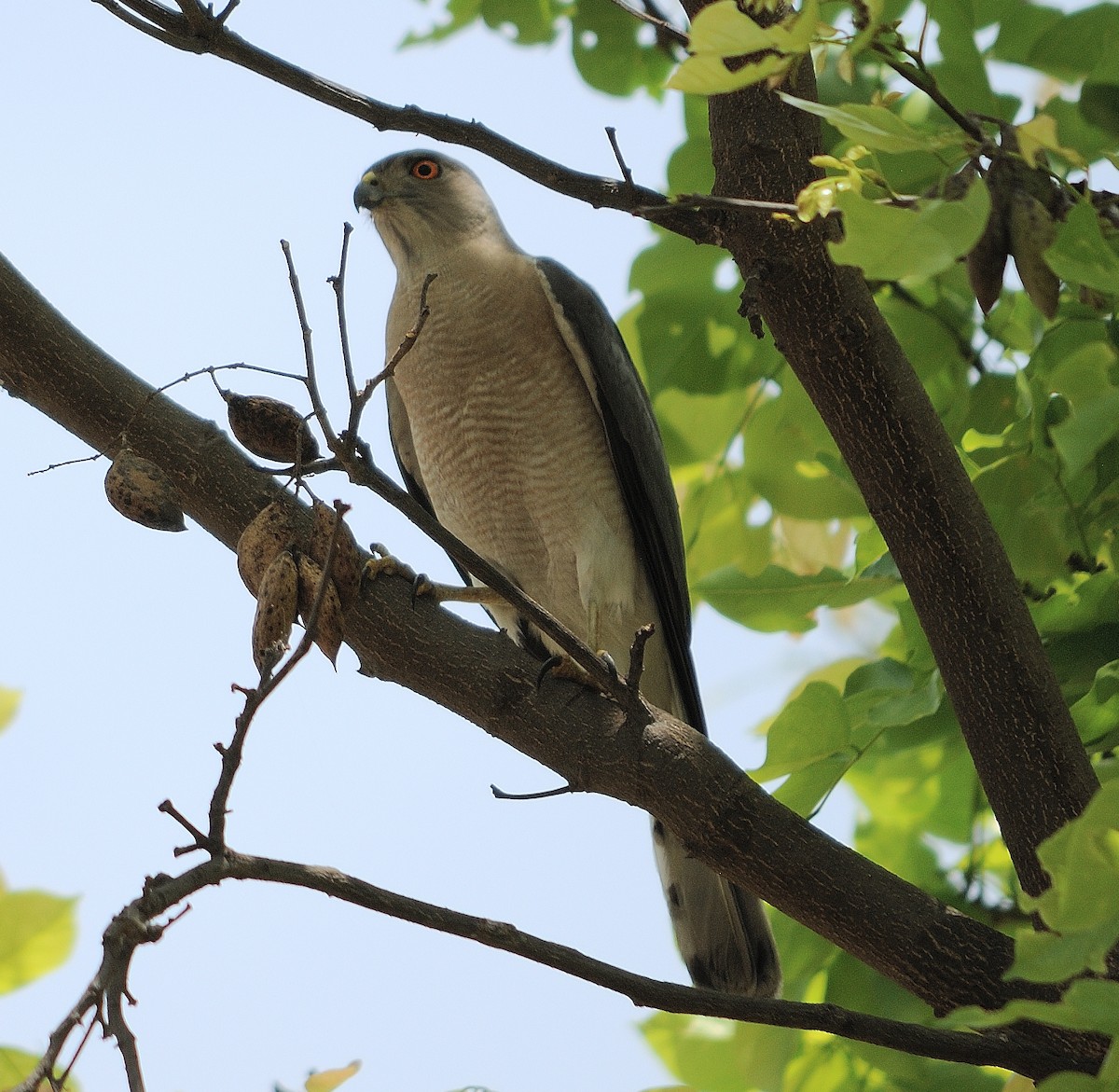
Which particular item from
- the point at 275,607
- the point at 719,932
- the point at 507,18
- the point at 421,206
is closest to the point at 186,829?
the point at 275,607

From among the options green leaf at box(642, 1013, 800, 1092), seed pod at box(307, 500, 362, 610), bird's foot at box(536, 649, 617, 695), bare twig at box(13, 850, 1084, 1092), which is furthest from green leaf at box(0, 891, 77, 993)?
green leaf at box(642, 1013, 800, 1092)

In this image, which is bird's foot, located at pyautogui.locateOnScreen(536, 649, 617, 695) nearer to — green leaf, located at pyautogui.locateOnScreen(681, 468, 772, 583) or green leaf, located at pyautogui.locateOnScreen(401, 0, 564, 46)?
green leaf, located at pyautogui.locateOnScreen(681, 468, 772, 583)

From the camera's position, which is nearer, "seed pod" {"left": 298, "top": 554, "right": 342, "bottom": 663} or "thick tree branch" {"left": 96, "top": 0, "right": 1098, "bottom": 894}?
"seed pod" {"left": 298, "top": 554, "right": 342, "bottom": 663}

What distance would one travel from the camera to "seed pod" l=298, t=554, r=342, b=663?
2.00 metres

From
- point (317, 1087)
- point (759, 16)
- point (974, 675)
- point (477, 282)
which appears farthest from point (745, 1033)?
point (477, 282)

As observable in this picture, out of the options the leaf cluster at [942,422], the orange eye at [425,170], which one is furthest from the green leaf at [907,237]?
the orange eye at [425,170]

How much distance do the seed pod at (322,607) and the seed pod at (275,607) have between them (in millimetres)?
30

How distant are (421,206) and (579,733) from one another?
282 centimetres

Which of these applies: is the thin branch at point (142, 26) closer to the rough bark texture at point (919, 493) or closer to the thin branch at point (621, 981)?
the rough bark texture at point (919, 493)

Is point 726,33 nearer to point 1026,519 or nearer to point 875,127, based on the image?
point 875,127

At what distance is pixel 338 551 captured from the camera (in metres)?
2.09

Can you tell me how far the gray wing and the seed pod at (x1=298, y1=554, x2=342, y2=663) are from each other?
1940 millimetres

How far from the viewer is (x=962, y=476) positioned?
8.37 feet

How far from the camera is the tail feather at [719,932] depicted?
3350mm
